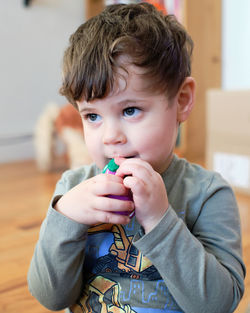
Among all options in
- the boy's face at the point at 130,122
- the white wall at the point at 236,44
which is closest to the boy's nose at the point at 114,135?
the boy's face at the point at 130,122

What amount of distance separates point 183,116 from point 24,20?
7.06ft

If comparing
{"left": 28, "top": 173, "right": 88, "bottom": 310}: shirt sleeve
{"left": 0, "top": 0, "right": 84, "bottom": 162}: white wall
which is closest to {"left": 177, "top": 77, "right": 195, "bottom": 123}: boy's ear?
{"left": 28, "top": 173, "right": 88, "bottom": 310}: shirt sleeve

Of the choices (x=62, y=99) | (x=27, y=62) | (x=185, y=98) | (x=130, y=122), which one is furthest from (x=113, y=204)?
(x=62, y=99)

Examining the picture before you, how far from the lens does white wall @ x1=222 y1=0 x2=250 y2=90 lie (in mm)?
2844

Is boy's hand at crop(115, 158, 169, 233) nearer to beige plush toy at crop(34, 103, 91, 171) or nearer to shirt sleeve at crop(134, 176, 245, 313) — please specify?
shirt sleeve at crop(134, 176, 245, 313)

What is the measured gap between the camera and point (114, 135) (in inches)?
20.9

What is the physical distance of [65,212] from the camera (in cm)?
55

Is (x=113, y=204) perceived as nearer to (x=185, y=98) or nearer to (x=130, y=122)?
(x=130, y=122)

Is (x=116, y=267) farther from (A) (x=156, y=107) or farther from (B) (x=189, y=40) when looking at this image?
(B) (x=189, y=40)

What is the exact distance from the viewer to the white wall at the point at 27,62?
2.42 metres

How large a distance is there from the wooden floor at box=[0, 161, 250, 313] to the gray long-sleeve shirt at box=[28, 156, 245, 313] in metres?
0.26

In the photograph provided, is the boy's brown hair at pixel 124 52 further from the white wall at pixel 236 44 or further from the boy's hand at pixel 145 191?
the white wall at pixel 236 44

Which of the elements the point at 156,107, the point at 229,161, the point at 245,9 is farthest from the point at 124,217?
the point at 245,9

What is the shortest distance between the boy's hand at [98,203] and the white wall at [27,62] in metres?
2.06
